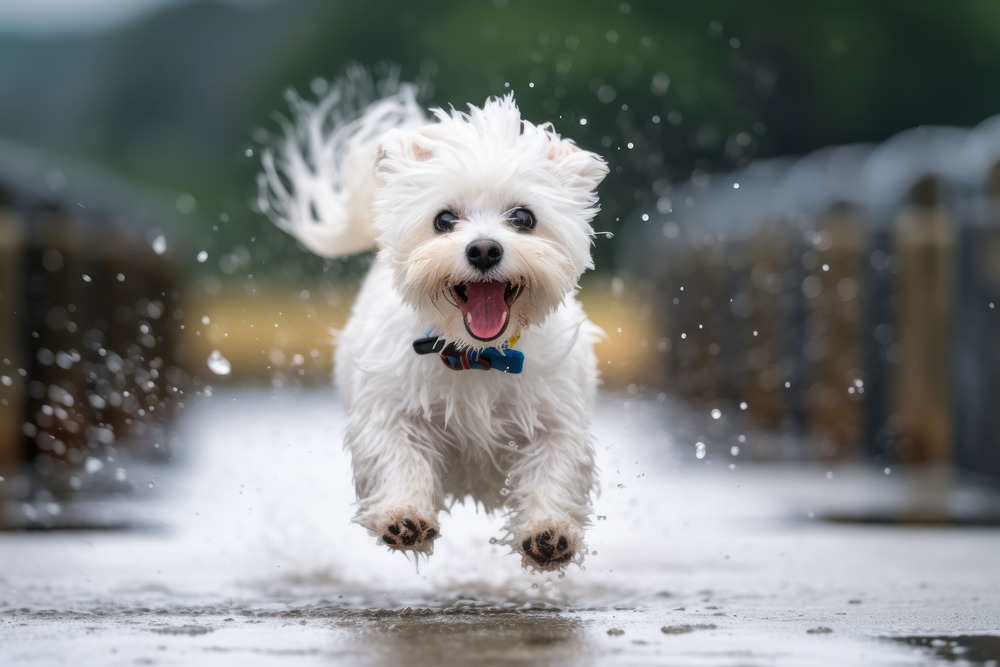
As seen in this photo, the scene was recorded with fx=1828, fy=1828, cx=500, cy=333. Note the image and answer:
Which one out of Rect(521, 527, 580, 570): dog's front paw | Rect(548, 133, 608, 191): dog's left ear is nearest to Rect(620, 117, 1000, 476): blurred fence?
Rect(548, 133, 608, 191): dog's left ear

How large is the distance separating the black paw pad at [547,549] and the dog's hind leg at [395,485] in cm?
27

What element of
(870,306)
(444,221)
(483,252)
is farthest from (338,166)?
(870,306)

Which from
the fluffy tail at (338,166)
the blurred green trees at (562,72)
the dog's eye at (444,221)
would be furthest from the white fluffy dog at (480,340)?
the blurred green trees at (562,72)

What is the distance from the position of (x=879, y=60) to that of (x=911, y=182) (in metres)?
25.1

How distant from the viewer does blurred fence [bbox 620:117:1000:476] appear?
9.84 m

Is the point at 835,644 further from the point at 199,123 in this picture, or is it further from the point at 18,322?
the point at 199,123

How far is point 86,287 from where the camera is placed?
461 inches

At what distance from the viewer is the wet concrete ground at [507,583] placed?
14.7 feet

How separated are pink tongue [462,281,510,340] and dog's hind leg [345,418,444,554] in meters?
0.50

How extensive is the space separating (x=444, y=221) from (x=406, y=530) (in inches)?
34.0

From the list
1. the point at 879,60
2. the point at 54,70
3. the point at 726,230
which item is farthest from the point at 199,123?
the point at 726,230

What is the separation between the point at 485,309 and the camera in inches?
199

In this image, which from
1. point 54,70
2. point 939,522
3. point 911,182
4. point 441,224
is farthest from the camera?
point 54,70

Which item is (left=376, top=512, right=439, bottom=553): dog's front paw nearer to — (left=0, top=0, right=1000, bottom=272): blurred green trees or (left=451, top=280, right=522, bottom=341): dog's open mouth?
(left=451, top=280, right=522, bottom=341): dog's open mouth
